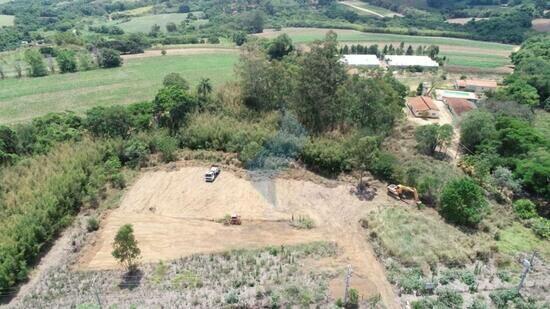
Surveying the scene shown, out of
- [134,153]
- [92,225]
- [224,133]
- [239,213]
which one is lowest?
[239,213]

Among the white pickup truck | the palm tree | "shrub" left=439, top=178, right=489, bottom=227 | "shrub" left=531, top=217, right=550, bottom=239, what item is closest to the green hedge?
the white pickup truck

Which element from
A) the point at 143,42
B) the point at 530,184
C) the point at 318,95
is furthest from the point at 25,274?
the point at 143,42

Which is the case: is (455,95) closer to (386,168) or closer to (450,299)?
(386,168)

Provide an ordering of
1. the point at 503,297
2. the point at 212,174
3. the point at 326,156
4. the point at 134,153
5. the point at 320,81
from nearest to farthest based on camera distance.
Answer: the point at 503,297 → the point at 212,174 → the point at 326,156 → the point at 134,153 → the point at 320,81

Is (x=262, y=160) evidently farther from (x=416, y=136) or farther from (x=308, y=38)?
(x=308, y=38)

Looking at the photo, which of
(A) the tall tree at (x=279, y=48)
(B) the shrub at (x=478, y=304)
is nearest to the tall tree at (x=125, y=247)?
(B) the shrub at (x=478, y=304)

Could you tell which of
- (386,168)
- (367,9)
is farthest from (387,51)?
(367,9)

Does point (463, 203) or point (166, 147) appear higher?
point (166, 147)
